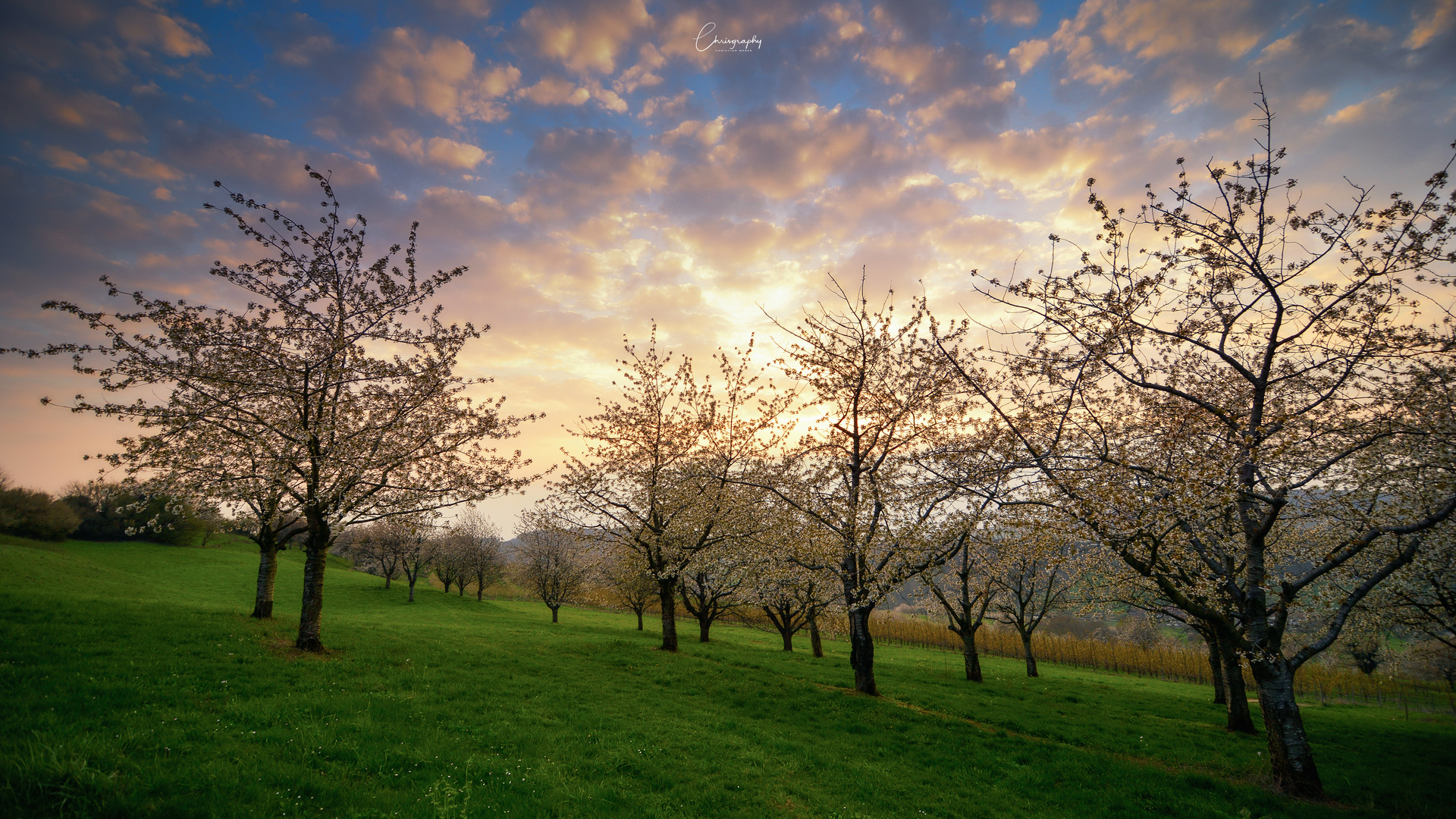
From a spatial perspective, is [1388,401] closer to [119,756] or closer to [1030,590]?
[1030,590]

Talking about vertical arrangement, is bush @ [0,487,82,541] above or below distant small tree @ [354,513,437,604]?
above

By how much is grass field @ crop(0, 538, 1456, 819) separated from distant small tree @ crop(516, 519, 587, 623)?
30.6 metres

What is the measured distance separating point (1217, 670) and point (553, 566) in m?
54.1

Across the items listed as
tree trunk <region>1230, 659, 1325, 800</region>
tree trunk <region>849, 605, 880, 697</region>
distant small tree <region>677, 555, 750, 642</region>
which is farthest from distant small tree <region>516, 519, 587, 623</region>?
tree trunk <region>1230, 659, 1325, 800</region>

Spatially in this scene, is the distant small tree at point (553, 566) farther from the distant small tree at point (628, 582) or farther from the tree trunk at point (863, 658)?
the tree trunk at point (863, 658)

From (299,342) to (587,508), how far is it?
1522cm

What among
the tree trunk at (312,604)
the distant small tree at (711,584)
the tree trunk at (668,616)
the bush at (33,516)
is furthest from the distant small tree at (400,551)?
the tree trunk at (312,604)

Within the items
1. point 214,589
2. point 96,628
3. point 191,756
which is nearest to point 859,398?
point 191,756

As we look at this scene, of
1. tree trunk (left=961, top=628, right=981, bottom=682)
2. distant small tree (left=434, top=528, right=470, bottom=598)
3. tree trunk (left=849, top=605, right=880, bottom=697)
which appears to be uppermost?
tree trunk (left=849, top=605, right=880, bottom=697)

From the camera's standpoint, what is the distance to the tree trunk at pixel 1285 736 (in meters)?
12.3

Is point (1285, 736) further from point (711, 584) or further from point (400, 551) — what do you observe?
point (400, 551)

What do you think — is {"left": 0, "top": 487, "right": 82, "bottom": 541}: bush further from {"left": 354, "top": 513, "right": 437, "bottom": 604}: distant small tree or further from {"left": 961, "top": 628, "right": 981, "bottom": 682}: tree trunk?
{"left": 961, "top": 628, "right": 981, "bottom": 682}: tree trunk

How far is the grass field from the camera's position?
788 centimetres

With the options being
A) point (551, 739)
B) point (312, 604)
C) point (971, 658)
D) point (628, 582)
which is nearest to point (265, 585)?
point (312, 604)
